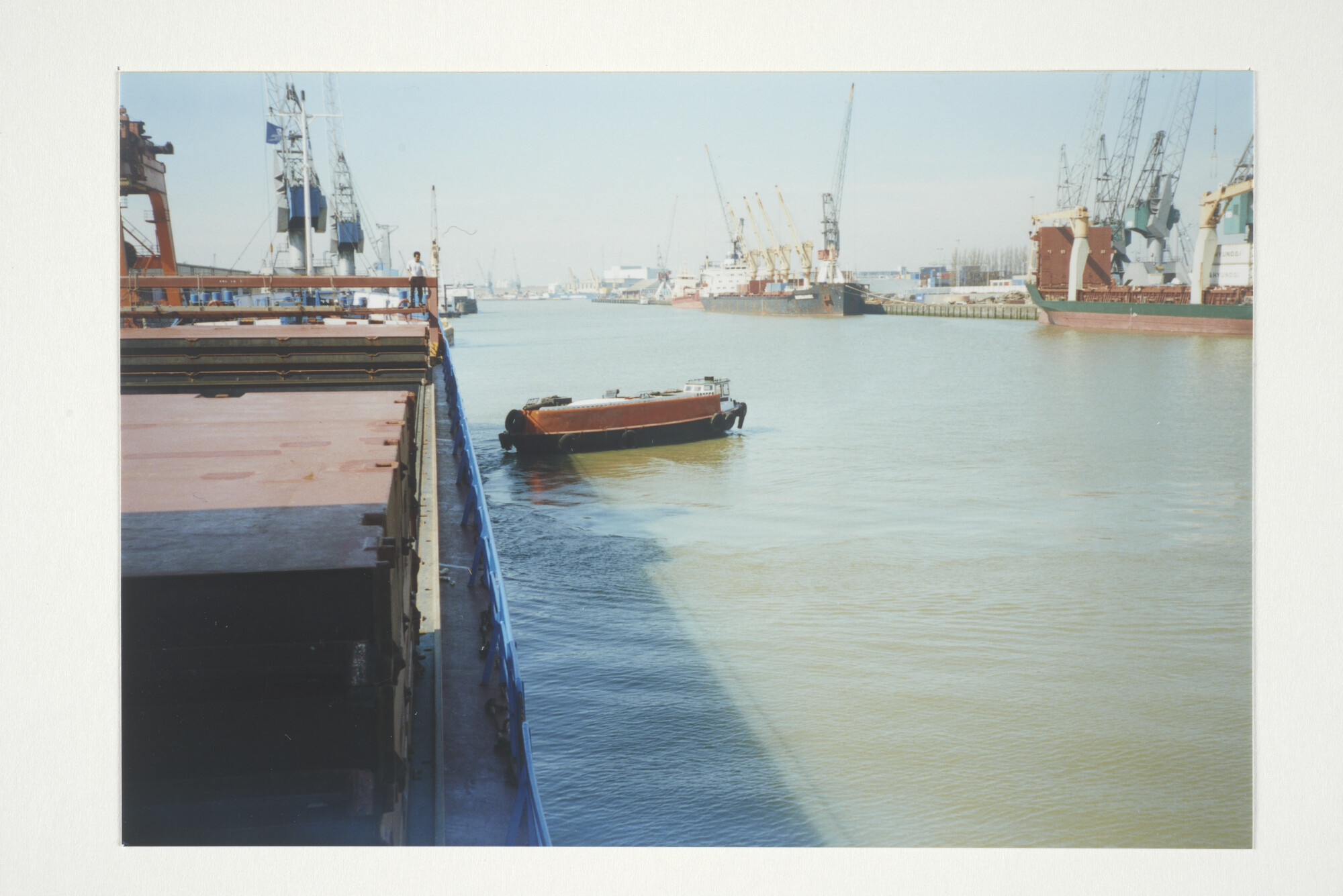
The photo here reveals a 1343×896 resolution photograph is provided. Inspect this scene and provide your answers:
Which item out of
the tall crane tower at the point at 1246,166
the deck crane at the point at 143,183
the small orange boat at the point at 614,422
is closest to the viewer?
the tall crane tower at the point at 1246,166

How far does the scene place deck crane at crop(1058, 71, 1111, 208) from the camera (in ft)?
16.3

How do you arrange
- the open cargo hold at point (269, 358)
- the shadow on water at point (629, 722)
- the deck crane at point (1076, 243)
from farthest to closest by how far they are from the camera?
1. the deck crane at point (1076, 243)
2. the open cargo hold at point (269, 358)
3. the shadow on water at point (629, 722)

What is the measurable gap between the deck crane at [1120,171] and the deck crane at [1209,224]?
1.81 ft

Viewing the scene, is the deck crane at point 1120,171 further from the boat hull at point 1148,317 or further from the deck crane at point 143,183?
the deck crane at point 143,183

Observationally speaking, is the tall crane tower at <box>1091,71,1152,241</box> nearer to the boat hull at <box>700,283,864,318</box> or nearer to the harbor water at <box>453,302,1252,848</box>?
the harbor water at <box>453,302,1252,848</box>

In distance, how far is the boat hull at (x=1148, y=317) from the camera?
208 inches

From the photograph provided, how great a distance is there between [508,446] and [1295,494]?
15.5 metres

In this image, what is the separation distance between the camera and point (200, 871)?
386cm

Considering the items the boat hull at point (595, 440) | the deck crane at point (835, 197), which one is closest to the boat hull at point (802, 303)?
the boat hull at point (595, 440)

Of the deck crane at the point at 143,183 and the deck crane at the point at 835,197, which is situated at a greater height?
the deck crane at the point at 835,197

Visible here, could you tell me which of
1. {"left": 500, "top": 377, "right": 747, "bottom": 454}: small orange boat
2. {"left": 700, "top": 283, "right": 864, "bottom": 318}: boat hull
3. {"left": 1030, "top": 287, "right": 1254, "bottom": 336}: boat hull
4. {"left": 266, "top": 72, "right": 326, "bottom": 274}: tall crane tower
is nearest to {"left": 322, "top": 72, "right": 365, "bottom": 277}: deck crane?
{"left": 266, "top": 72, "right": 326, "bottom": 274}: tall crane tower

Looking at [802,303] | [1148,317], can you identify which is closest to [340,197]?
[1148,317]

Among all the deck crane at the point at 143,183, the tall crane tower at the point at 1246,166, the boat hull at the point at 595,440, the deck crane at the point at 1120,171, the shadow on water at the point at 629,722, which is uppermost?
the deck crane at the point at 1120,171

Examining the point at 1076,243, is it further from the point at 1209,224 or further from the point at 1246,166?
the point at 1246,166
